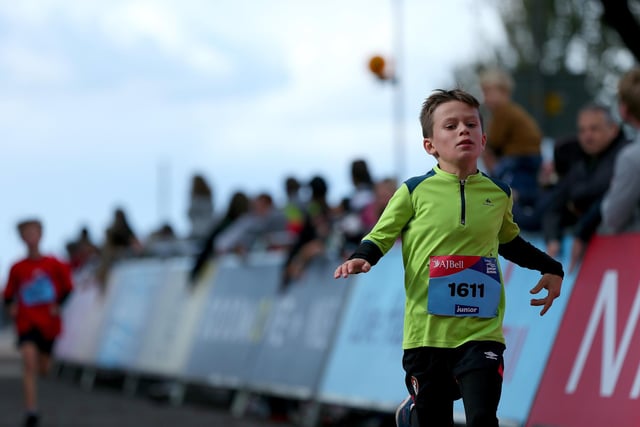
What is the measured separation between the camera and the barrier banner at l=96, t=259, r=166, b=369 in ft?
61.4

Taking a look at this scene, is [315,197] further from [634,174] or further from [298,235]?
[634,174]

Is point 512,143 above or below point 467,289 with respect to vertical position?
above

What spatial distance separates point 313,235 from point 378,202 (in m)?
1.62

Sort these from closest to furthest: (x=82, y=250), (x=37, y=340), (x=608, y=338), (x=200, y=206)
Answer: (x=608, y=338)
(x=37, y=340)
(x=200, y=206)
(x=82, y=250)

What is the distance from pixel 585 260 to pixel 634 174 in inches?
36.7

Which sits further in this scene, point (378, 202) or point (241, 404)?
point (241, 404)

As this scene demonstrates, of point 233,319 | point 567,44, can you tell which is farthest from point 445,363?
point 567,44

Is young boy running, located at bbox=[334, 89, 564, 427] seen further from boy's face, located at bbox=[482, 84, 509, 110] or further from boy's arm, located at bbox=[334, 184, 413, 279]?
boy's face, located at bbox=[482, 84, 509, 110]

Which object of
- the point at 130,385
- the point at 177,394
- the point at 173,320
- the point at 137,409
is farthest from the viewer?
the point at 130,385

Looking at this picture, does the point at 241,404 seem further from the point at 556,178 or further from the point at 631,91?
the point at 631,91

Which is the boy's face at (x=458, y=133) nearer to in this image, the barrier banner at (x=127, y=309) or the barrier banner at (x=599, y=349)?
the barrier banner at (x=599, y=349)

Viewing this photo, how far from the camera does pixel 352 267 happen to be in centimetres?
554

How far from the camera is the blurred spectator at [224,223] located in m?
15.8

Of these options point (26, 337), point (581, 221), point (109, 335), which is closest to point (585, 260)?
point (581, 221)
